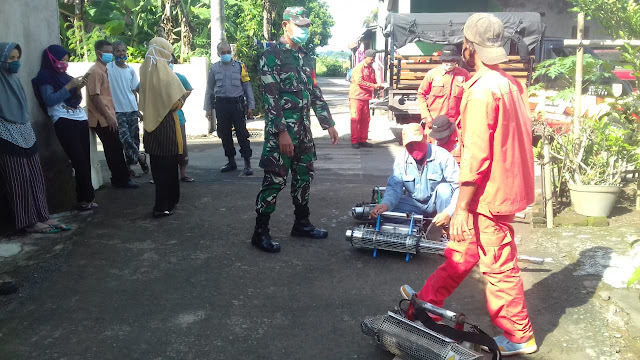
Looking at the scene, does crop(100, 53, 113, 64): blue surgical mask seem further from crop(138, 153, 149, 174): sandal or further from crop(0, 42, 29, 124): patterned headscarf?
crop(0, 42, 29, 124): patterned headscarf

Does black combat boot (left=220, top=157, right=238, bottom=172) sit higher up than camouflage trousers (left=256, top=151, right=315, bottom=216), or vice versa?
camouflage trousers (left=256, top=151, right=315, bottom=216)

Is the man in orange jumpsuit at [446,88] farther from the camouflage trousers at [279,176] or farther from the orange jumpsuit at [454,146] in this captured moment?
the camouflage trousers at [279,176]

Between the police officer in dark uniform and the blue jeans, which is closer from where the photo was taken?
the blue jeans

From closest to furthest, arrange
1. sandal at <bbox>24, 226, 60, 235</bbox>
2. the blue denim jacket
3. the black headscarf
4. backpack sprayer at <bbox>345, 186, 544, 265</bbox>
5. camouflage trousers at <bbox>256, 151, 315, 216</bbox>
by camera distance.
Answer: backpack sprayer at <bbox>345, 186, 544, 265</bbox> → camouflage trousers at <bbox>256, 151, 315, 216</bbox> → the blue denim jacket → sandal at <bbox>24, 226, 60, 235</bbox> → the black headscarf

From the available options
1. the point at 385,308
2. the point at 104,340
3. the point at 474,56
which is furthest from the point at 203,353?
the point at 474,56

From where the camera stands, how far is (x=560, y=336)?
3.46m

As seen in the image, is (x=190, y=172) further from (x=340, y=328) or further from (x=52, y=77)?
(x=340, y=328)

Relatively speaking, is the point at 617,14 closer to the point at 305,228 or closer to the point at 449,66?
the point at 449,66

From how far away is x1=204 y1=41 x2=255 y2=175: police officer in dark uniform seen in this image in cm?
797

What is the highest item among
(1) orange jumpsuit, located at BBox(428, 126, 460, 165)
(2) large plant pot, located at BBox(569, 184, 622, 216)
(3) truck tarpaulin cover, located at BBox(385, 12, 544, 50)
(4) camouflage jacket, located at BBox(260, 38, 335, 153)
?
(3) truck tarpaulin cover, located at BBox(385, 12, 544, 50)

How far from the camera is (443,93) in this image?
7.49m

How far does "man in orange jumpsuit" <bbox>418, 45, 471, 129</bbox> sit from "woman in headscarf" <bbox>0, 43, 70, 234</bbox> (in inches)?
186

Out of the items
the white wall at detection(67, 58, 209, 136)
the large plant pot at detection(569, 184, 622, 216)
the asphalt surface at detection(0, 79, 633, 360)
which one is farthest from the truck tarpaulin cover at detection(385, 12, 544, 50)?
the asphalt surface at detection(0, 79, 633, 360)

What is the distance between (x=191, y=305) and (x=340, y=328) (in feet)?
3.64
